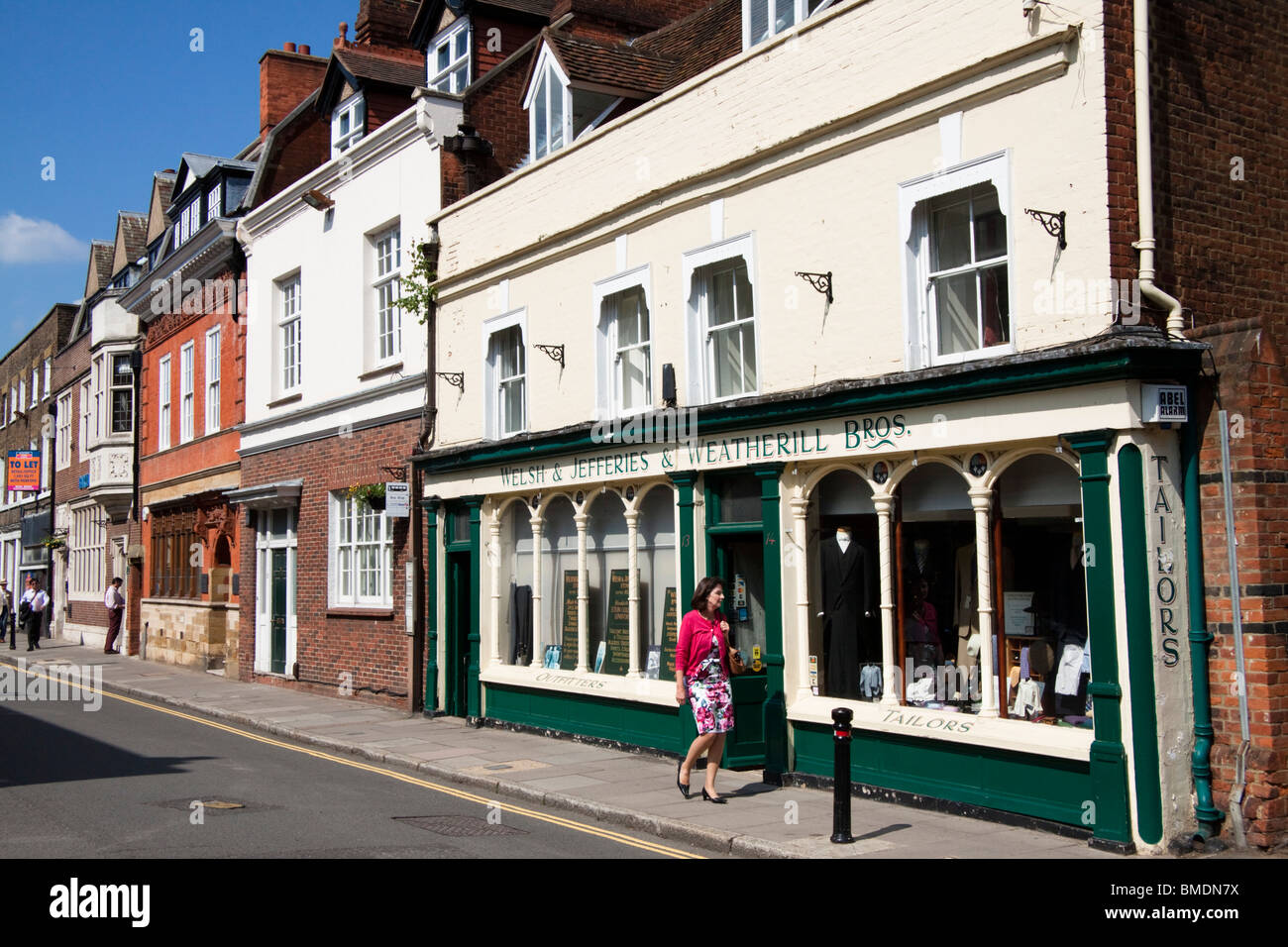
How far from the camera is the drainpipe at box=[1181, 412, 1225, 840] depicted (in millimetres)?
8422

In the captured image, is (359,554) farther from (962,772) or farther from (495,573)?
(962,772)

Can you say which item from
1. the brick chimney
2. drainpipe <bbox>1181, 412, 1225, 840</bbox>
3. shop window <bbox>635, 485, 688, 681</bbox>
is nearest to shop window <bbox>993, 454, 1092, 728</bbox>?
drainpipe <bbox>1181, 412, 1225, 840</bbox>

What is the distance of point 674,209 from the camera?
43.2 ft

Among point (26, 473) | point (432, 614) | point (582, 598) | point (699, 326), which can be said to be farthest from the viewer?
point (26, 473)

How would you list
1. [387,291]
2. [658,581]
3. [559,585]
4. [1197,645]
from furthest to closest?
1. [387,291]
2. [559,585]
3. [658,581]
4. [1197,645]

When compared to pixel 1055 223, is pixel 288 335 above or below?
above

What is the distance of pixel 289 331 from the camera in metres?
22.8

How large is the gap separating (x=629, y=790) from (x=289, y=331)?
575 inches

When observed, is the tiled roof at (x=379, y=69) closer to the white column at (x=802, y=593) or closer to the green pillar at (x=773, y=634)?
the green pillar at (x=773, y=634)

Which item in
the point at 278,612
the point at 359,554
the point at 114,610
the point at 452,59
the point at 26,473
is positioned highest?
the point at 452,59

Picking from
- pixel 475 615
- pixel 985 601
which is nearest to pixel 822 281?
A: pixel 985 601

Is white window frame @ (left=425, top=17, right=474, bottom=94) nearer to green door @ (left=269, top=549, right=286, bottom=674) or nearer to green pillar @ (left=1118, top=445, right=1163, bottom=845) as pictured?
green door @ (left=269, top=549, right=286, bottom=674)

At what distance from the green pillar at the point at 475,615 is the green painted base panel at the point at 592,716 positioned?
0.19 metres

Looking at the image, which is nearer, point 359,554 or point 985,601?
point 985,601
